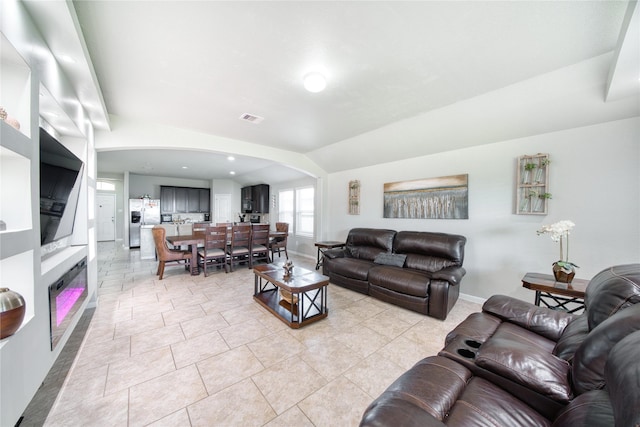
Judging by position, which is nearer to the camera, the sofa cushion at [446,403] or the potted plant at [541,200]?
the sofa cushion at [446,403]

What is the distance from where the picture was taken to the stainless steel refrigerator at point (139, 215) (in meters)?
7.68

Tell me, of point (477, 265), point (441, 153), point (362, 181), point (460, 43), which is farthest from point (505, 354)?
point (362, 181)

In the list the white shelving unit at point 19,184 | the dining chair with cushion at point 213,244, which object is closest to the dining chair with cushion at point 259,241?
the dining chair with cushion at point 213,244

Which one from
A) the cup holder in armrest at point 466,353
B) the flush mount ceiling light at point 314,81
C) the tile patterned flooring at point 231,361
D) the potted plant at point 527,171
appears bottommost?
the tile patterned flooring at point 231,361

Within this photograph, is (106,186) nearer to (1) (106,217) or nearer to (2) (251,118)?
(1) (106,217)

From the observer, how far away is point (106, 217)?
852 cm

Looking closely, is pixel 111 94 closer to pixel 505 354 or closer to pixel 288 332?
pixel 288 332

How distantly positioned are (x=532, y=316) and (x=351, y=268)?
229 cm

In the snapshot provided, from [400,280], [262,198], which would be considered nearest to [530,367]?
[400,280]

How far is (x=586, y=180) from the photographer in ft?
8.55

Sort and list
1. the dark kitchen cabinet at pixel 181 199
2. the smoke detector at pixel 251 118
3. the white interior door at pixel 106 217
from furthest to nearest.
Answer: the dark kitchen cabinet at pixel 181 199 → the white interior door at pixel 106 217 → the smoke detector at pixel 251 118

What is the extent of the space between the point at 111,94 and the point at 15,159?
186cm

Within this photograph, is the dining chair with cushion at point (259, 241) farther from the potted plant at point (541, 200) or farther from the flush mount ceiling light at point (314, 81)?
the potted plant at point (541, 200)

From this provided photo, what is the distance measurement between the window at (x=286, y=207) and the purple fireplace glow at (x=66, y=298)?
533 centimetres
